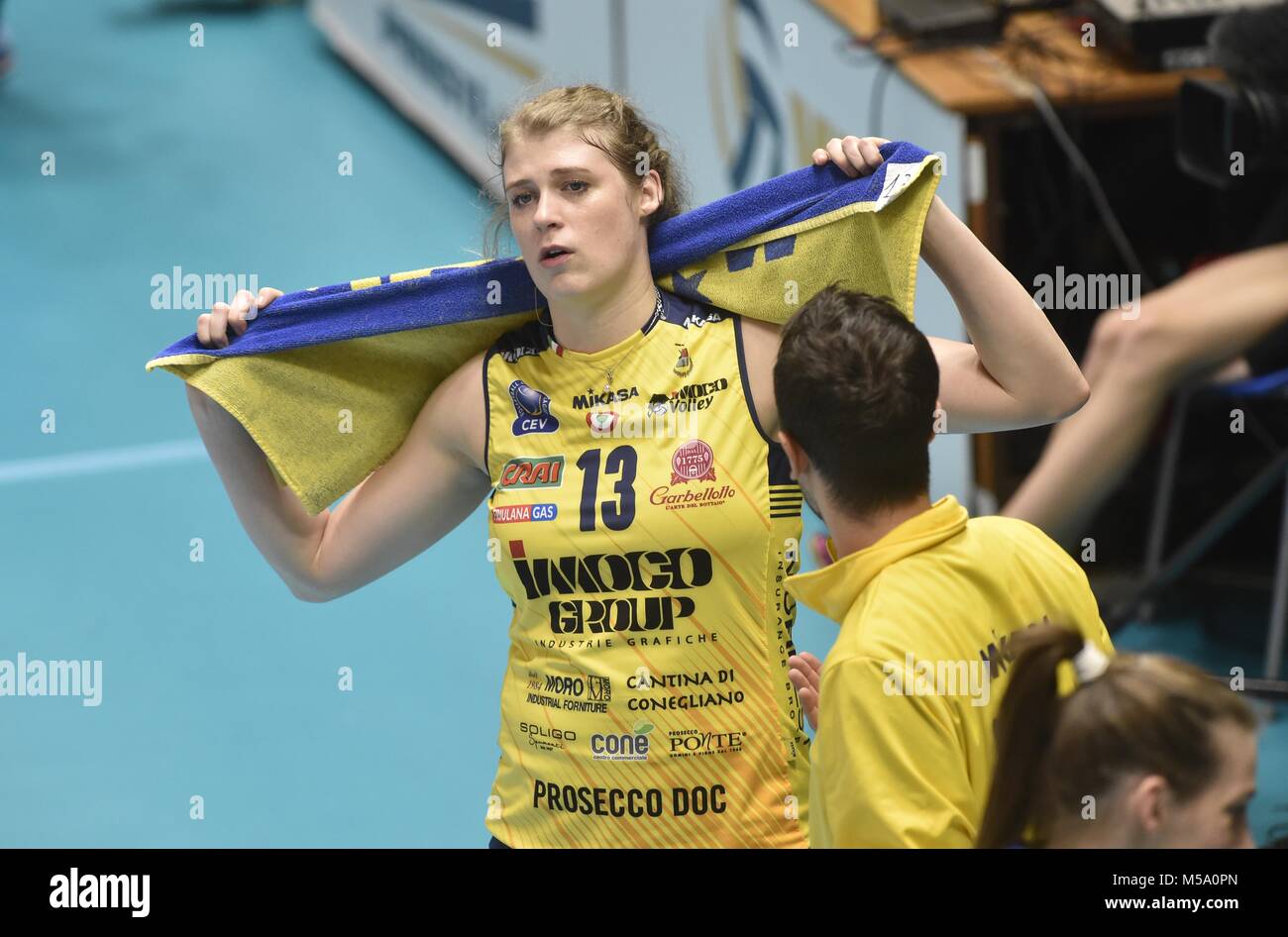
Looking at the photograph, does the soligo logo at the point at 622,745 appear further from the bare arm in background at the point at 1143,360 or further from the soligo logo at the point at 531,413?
the bare arm in background at the point at 1143,360

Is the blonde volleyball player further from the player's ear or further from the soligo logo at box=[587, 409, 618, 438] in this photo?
the player's ear

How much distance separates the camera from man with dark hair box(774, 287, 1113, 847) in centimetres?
151

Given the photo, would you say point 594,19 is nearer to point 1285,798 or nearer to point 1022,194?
point 1022,194

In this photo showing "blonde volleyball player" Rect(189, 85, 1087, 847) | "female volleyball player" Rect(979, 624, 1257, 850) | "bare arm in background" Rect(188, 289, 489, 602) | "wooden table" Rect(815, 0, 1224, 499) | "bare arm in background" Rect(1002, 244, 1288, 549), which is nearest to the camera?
"female volleyball player" Rect(979, 624, 1257, 850)

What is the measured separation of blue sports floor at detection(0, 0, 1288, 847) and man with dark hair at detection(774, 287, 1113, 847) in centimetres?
98

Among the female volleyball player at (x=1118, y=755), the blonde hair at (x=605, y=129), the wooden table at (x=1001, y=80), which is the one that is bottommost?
the female volleyball player at (x=1118, y=755)

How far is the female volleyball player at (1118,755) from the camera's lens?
1415 millimetres

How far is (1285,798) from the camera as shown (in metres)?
3.58

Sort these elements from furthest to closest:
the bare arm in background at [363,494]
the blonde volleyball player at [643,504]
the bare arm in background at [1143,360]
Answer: the bare arm in background at [1143,360]
the bare arm in background at [363,494]
the blonde volleyball player at [643,504]

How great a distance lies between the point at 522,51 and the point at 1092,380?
124 inches

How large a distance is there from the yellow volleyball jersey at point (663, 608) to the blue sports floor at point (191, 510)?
591mm

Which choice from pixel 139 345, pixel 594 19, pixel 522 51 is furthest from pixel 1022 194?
pixel 139 345
